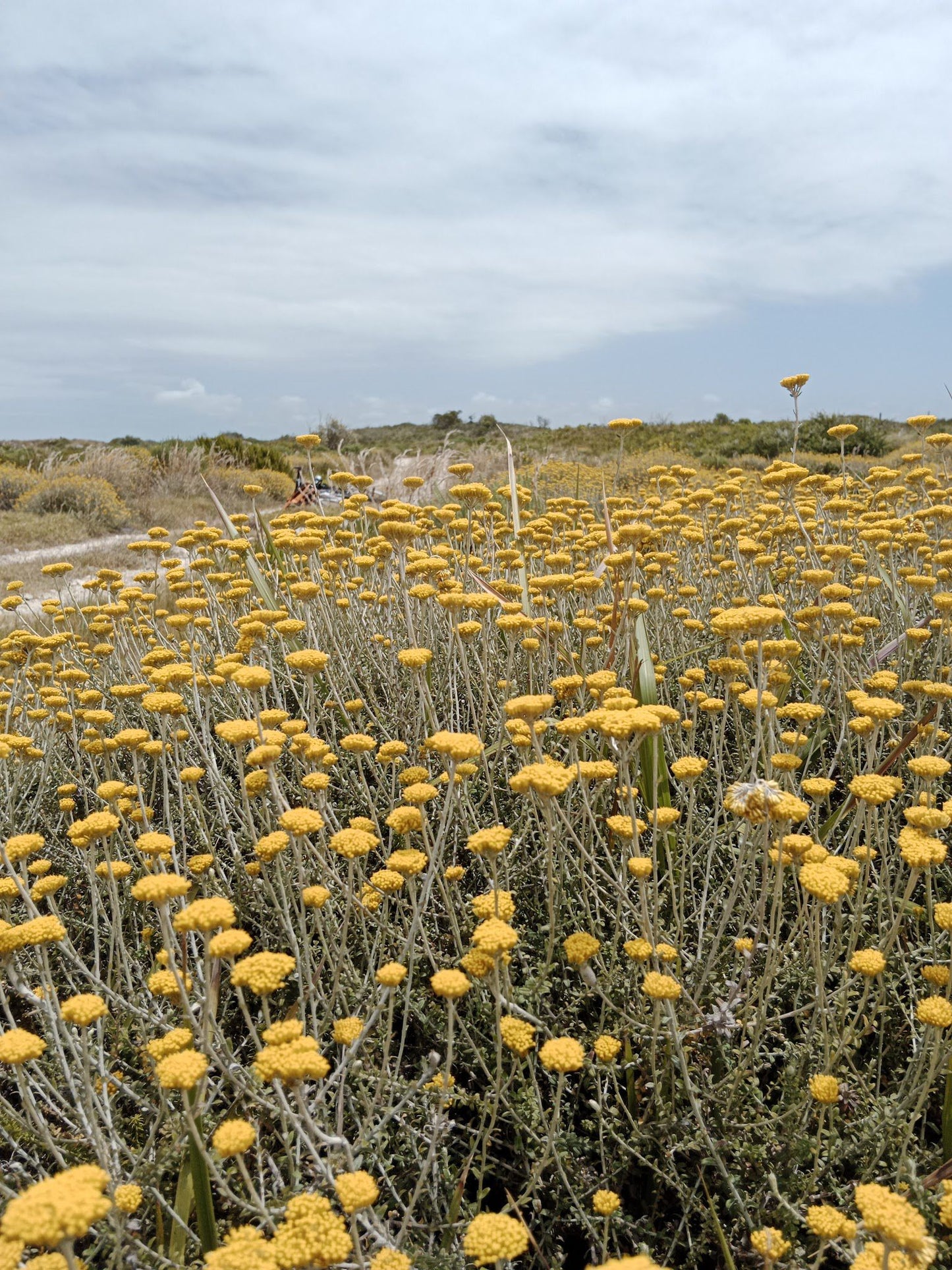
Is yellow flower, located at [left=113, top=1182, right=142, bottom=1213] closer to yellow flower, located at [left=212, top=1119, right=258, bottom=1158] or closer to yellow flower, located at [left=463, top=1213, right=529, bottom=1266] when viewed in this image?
yellow flower, located at [left=212, top=1119, right=258, bottom=1158]

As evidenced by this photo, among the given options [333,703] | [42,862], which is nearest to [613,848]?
[333,703]

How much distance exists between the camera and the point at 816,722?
9.78ft

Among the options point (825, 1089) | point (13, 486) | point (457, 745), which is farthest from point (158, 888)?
point (13, 486)

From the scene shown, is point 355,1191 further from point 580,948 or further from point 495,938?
point 580,948

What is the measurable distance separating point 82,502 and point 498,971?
1588 centimetres

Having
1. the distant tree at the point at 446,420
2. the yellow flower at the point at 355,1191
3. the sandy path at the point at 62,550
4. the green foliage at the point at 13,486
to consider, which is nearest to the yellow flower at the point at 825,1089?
the yellow flower at the point at 355,1191

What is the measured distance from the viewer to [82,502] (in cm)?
1479

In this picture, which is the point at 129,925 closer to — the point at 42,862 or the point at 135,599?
the point at 42,862

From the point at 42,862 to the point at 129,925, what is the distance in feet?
2.13

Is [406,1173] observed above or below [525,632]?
below

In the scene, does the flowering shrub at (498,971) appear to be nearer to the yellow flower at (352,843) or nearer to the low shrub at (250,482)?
the yellow flower at (352,843)

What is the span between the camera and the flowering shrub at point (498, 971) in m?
1.39

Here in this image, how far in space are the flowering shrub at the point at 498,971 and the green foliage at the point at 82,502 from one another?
41.3 ft

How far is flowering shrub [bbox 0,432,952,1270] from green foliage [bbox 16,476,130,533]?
12582 millimetres
